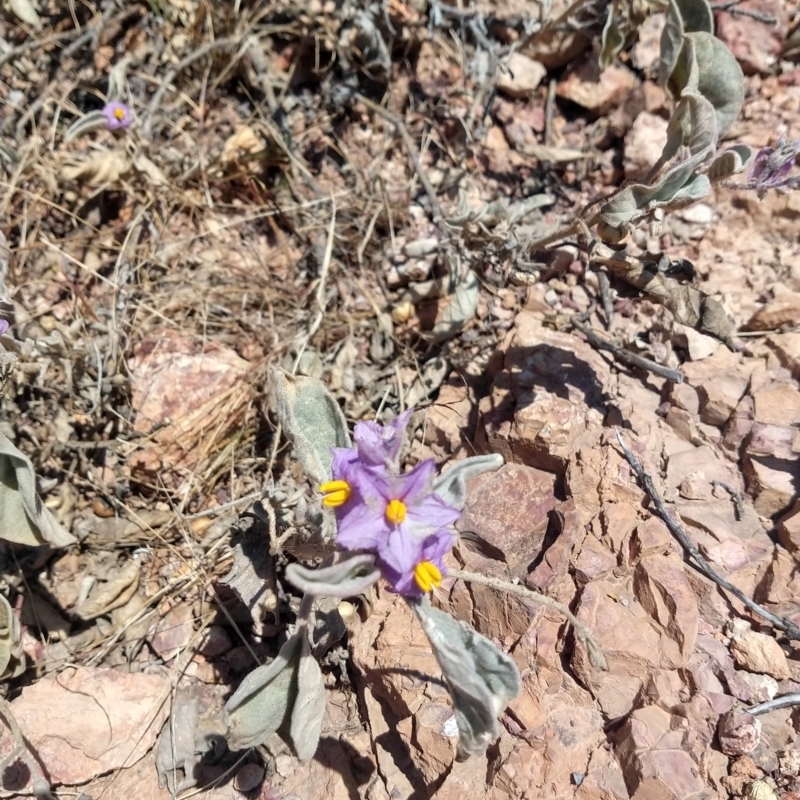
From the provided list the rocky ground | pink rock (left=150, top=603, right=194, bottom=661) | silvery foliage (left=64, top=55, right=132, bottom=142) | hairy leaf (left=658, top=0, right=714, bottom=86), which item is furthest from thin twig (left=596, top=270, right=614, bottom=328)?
silvery foliage (left=64, top=55, right=132, bottom=142)

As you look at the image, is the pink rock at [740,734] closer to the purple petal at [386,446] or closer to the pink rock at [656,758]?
the pink rock at [656,758]

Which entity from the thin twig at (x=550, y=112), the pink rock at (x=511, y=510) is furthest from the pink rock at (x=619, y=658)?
the thin twig at (x=550, y=112)

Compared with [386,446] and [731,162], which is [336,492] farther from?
[731,162]

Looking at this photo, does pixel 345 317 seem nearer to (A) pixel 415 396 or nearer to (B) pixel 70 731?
(A) pixel 415 396

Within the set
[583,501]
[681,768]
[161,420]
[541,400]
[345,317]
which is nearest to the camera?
[681,768]

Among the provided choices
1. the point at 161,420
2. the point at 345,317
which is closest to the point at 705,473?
the point at 345,317

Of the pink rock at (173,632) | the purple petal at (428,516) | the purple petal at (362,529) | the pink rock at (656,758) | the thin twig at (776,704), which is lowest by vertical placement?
the pink rock at (173,632)

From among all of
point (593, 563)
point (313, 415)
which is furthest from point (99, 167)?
point (593, 563)
